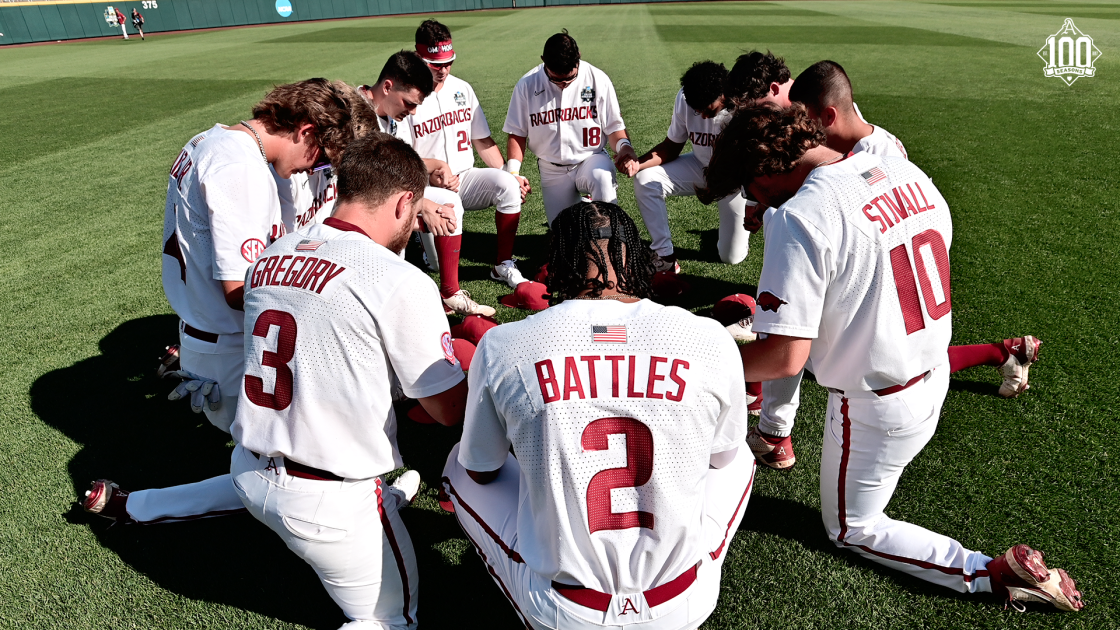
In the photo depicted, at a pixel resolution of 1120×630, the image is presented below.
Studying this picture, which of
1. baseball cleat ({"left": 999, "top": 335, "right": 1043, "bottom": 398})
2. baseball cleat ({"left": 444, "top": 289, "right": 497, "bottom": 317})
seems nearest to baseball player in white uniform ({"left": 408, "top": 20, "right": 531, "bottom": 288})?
baseball cleat ({"left": 444, "top": 289, "right": 497, "bottom": 317})

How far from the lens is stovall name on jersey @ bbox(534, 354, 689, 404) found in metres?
1.88

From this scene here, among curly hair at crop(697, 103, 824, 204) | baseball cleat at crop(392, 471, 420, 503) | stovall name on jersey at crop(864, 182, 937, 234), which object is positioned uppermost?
curly hair at crop(697, 103, 824, 204)

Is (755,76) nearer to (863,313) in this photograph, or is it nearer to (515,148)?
(515,148)

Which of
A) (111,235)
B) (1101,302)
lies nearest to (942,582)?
(1101,302)

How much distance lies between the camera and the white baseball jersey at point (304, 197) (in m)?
3.81

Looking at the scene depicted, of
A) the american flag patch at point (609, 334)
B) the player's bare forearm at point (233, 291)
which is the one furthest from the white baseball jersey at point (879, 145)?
the player's bare forearm at point (233, 291)

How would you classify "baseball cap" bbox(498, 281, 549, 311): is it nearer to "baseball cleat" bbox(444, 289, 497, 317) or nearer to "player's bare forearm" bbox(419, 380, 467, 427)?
"baseball cleat" bbox(444, 289, 497, 317)

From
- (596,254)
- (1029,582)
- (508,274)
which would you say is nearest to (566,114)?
(508,274)

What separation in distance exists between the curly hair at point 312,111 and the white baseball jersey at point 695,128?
143 inches

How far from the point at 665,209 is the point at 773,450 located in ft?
9.76

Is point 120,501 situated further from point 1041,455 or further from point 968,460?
point 1041,455

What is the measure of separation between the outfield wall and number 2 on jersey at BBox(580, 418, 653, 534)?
138 feet

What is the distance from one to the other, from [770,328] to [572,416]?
97 centimetres

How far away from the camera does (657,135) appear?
1077 centimetres
